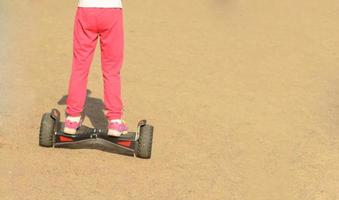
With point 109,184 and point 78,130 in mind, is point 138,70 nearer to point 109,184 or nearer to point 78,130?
point 78,130

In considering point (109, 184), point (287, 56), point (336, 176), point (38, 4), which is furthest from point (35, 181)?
point (38, 4)

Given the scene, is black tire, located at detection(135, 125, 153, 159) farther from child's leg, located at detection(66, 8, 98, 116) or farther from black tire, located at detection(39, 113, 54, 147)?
black tire, located at detection(39, 113, 54, 147)

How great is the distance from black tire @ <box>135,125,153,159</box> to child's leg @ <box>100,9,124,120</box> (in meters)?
0.31

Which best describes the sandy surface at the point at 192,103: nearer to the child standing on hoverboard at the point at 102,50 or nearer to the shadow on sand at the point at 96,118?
the shadow on sand at the point at 96,118

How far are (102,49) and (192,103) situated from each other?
2.21 m

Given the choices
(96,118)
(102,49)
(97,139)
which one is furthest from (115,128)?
(96,118)

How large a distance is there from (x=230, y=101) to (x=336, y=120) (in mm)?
1266

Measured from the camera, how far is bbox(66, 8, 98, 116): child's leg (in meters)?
6.39

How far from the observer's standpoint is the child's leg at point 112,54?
253 inches

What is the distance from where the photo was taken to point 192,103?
8516 mm

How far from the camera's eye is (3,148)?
6.78 meters

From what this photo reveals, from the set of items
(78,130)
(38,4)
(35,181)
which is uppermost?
(38,4)

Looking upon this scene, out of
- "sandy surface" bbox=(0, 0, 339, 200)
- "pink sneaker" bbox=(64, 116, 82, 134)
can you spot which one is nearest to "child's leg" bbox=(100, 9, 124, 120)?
"pink sneaker" bbox=(64, 116, 82, 134)

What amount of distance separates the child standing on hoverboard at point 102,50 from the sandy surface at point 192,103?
0.37 metres
